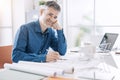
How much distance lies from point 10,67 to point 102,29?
11.3 feet

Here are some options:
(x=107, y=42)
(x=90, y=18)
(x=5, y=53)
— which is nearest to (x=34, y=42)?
Result: (x=5, y=53)

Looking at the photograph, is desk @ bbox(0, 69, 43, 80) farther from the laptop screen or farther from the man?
the laptop screen

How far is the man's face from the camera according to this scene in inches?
74.7

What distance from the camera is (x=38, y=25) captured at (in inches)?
78.0

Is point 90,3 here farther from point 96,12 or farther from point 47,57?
point 47,57

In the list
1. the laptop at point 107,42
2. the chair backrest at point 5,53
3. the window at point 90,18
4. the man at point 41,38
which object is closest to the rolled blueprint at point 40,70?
the man at point 41,38

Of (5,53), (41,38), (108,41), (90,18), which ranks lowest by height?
(5,53)

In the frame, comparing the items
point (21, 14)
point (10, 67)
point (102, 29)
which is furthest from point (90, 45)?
point (21, 14)

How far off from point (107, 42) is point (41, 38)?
111 centimetres

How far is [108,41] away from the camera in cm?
270

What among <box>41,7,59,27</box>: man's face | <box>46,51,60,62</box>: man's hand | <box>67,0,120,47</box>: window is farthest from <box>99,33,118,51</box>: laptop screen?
<box>67,0,120,47</box>: window

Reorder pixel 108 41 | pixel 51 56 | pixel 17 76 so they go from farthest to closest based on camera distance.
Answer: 1. pixel 108 41
2. pixel 51 56
3. pixel 17 76

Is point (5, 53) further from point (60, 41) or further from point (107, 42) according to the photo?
point (107, 42)

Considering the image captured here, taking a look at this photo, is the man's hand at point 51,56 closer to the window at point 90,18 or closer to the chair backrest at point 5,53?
the chair backrest at point 5,53
